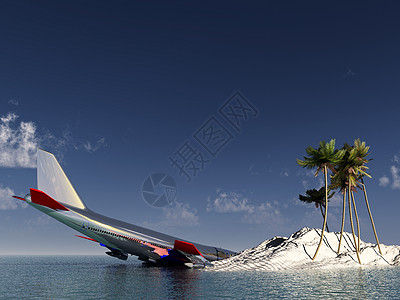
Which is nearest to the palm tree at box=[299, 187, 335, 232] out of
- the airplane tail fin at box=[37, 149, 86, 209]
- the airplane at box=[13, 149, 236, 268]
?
the airplane at box=[13, 149, 236, 268]

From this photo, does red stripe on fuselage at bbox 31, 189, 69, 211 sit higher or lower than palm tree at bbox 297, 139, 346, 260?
lower

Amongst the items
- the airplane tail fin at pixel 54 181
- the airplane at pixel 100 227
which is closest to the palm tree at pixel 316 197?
the airplane at pixel 100 227

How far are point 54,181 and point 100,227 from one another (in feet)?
43.4

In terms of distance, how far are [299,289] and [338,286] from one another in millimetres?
4793

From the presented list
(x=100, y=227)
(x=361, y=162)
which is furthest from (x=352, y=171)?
(x=100, y=227)

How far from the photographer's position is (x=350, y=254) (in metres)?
56.1

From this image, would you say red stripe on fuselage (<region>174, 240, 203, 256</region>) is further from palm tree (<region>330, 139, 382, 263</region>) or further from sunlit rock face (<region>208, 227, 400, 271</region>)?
palm tree (<region>330, 139, 382, 263</region>)

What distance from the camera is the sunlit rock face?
50656mm

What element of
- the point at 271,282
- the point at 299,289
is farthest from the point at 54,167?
the point at 299,289

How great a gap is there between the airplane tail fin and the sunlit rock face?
3258 cm

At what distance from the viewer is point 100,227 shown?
56.1 meters

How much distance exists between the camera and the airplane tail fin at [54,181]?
180ft

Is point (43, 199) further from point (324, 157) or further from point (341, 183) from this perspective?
point (341, 183)

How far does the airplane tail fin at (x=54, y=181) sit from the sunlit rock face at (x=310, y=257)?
32.6 metres
